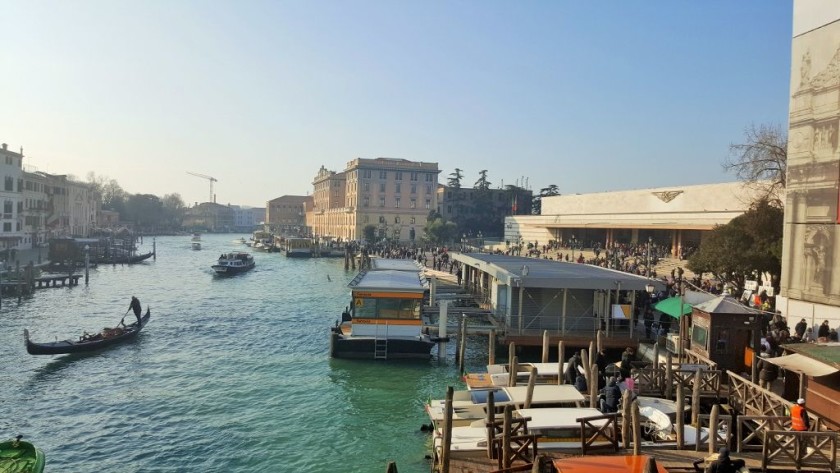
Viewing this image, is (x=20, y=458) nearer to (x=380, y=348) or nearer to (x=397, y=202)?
(x=380, y=348)

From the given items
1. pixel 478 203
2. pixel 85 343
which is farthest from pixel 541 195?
pixel 85 343

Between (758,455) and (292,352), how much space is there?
60.5 ft

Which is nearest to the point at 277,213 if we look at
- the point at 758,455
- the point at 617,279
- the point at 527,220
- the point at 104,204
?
the point at 104,204

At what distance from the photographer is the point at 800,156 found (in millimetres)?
22000

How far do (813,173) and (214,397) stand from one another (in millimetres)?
22256

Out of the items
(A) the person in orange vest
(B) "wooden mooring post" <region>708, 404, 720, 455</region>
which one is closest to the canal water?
(B) "wooden mooring post" <region>708, 404, 720, 455</region>

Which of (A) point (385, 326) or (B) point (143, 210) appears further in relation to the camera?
(B) point (143, 210)

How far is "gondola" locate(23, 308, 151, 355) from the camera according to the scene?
861 inches

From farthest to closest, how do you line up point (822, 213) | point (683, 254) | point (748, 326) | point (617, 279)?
1. point (683, 254)
2. point (617, 279)
3. point (822, 213)
4. point (748, 326)

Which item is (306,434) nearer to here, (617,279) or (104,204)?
(617,279)

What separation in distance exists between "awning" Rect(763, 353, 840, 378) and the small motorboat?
49.3ft

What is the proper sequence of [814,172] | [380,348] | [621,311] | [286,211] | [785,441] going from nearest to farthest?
1. [785,441]
2. [814,172]
3. [621,311]
4. [380,348]
5. [286,211]

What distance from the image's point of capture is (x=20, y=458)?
1194cm

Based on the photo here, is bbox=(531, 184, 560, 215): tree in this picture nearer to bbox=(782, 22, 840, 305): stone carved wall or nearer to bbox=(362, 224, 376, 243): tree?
bbox=(362, 224, 376, 243): tree
